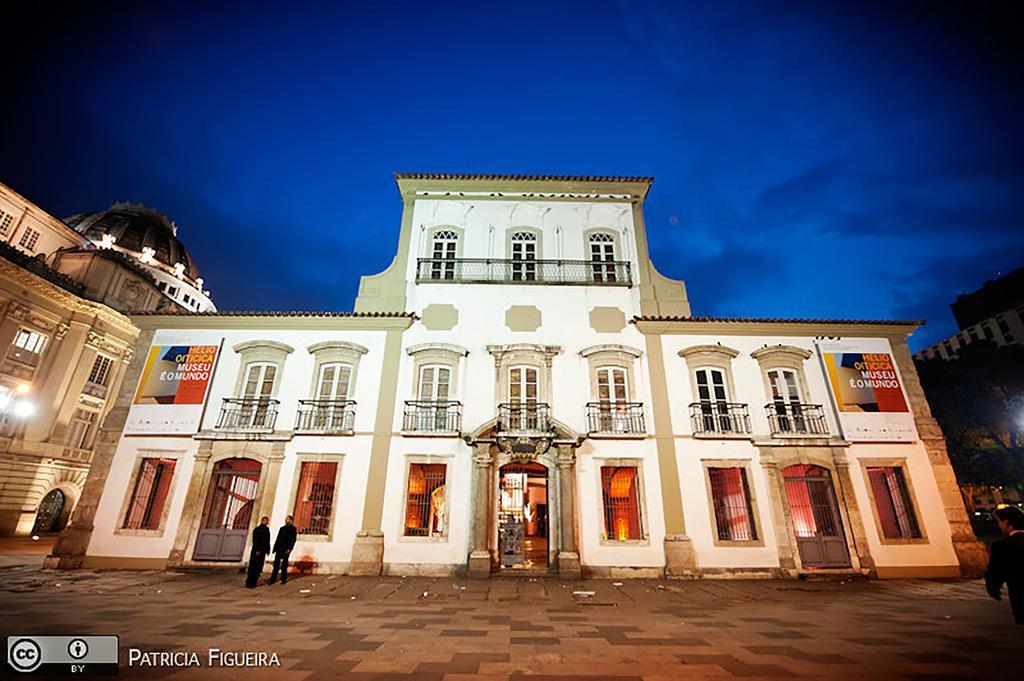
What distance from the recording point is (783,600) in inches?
357

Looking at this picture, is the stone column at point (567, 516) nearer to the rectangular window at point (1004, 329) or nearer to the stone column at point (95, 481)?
the stone column at point (95, 481)

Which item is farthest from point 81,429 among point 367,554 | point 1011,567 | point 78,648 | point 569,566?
point 1011,567

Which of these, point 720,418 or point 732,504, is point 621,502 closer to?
point 732,504

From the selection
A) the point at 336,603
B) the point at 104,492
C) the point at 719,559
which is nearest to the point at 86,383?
the point at 104,492

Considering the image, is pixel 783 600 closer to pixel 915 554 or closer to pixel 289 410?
pixel 915 554

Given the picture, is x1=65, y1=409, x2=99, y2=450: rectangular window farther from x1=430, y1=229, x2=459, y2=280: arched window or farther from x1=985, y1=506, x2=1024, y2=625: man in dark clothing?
x1=985, y1=506, x2=1024, y2=625: man in dark clothing

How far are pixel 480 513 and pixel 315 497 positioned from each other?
5.22 m

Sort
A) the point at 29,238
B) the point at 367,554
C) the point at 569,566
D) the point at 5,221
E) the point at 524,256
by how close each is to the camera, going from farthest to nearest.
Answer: the point at 29,238, the point at 5,221, the point at 524,256, the point at 367,554, the point at 569,566

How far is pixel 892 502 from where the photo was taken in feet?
43.7

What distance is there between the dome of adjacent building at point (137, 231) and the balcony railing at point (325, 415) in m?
38.7

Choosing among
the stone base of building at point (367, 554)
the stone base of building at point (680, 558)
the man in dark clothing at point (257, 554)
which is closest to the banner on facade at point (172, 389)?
the man in dark clothing at point (257, 554)

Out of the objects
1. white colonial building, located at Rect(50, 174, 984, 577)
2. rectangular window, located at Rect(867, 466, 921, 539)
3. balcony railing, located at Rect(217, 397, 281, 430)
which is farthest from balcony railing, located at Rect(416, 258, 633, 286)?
rectangular window, located at Rect(867, 466, 921, 539)

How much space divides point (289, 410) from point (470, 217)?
9813mm

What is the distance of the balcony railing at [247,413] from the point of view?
13367mm
